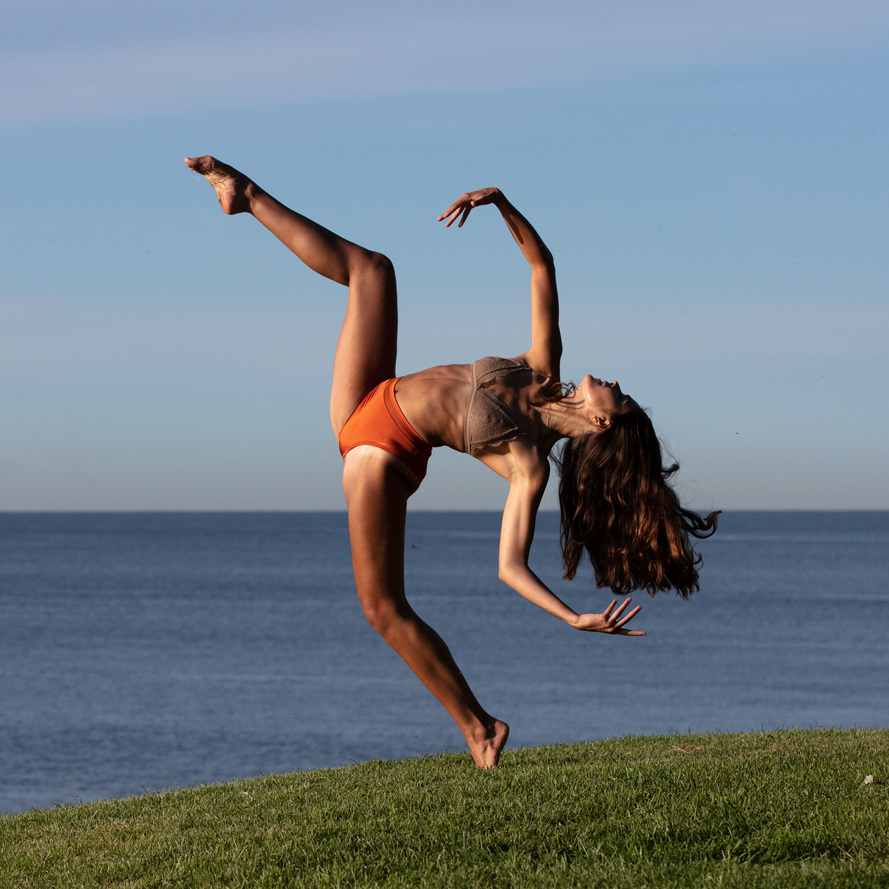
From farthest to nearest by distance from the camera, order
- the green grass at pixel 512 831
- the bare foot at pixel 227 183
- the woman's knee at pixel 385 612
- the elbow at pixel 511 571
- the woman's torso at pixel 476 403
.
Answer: the bare foot at pixel 227 183, the woman's knee at pixel 385 612, the woman's torso at pixel 476 403, the elbow at pixel 511 571, the green grass at pixel 512 831

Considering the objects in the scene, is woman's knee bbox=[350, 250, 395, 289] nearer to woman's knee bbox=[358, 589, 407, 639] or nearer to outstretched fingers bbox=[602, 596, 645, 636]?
woman's knee bbox=[358, 589, 407, 639]

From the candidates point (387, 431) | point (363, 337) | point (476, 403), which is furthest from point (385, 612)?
point (363, 337)

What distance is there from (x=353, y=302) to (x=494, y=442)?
1127 millimetres

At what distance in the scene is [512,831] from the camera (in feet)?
16.9

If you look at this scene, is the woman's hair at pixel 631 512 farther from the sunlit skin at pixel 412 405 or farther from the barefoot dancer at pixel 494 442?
the sunlit skin at pixel 412 405

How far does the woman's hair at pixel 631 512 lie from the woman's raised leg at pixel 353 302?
116cm

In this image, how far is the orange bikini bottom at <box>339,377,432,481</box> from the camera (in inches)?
240

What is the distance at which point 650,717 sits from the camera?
4091cm

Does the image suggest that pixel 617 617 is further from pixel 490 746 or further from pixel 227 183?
pixel 227 183

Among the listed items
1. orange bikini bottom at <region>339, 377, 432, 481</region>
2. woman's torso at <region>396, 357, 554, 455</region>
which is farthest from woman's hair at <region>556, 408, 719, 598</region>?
orange bikini bottom at <region>339, 377, 432, 481</region>

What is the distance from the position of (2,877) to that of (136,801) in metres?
2.04

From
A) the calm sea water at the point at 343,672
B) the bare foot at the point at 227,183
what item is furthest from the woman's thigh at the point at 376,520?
the calm sea water at the point at 343,672

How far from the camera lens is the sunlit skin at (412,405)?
6.07m

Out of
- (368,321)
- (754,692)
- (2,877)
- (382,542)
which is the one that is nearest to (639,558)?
(382,542)
